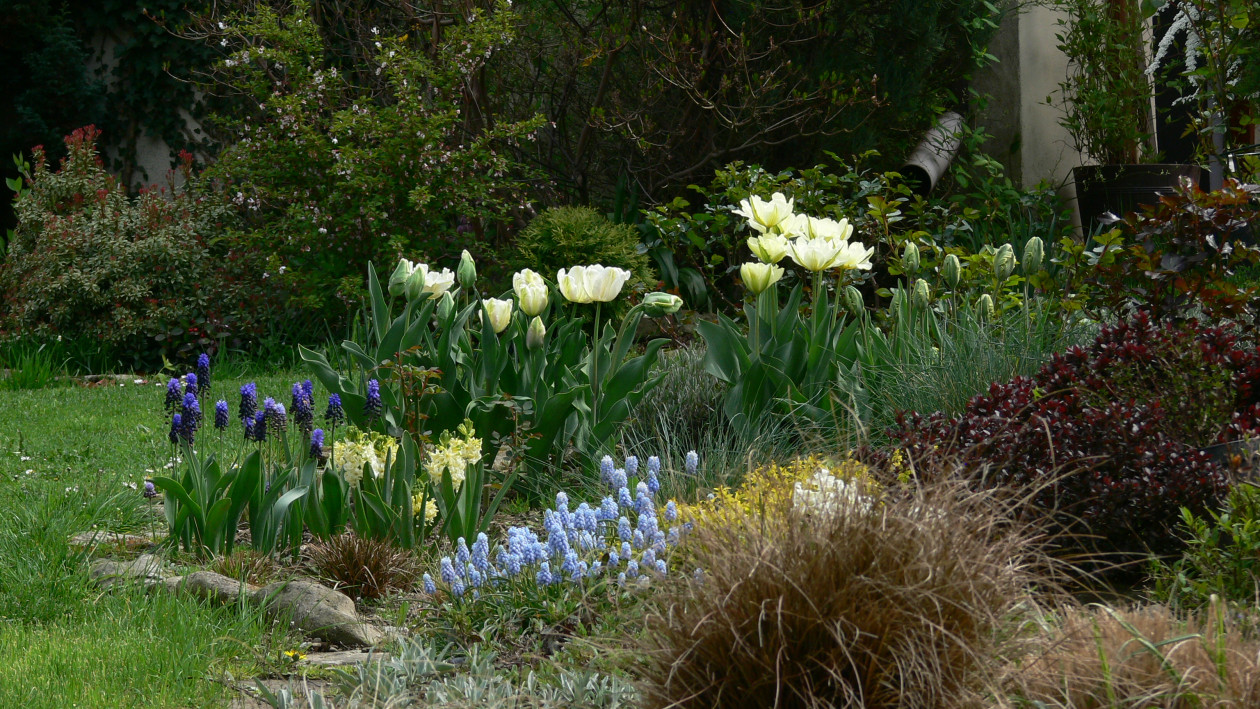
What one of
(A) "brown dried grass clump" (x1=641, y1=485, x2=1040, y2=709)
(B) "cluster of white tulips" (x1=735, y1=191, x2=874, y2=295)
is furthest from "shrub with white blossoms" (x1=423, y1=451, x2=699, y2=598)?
(B) "cluster of white tulips" (x1=735, y1=191, x2=874, y2=295)

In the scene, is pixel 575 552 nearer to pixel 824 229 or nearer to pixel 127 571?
pixel 127 571

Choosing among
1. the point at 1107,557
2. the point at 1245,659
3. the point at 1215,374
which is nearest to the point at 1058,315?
the point at 1215,374

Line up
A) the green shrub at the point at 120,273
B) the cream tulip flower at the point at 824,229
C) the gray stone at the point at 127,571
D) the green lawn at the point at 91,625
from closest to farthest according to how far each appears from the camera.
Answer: the green lawn at the point at 91,625, the gray stone at the point at 127,571, the cream tulip flower at the point at 824,229, the green shrub at the point at 120,273

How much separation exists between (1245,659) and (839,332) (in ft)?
8.61

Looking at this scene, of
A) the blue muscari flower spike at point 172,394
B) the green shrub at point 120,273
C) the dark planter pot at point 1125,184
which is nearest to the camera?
the blue muscari flower spike at point 172,394

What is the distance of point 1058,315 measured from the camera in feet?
16.7

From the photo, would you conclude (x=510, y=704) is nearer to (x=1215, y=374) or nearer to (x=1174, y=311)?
(x=1215, y=374)

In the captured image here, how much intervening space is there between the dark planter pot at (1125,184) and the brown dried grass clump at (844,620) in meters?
6.55

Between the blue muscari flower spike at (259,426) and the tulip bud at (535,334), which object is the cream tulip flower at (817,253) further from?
the blue muscari flower spike at (259,426)

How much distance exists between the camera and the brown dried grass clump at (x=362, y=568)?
10.7 ft

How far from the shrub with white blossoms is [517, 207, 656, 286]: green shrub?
12.6 feet

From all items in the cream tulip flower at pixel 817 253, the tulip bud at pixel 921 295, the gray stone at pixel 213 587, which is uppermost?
the cream tulip flower at pixel 817 253

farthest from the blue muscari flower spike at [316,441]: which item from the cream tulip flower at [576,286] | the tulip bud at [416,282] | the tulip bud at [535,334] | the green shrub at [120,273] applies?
the green shrub at [120,273]

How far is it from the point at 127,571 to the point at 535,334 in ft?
5.07
